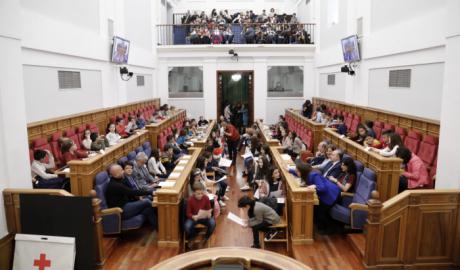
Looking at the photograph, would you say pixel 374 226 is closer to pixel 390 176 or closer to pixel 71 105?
pixel 390 176

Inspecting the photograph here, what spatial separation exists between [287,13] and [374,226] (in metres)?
16.0

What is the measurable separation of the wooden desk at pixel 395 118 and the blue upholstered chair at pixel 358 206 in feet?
7.46

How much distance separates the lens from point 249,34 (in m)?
15.5

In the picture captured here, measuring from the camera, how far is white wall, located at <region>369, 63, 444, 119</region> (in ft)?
22.7

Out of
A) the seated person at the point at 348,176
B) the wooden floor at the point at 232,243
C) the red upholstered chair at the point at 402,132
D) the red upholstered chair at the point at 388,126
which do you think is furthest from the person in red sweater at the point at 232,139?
the seated person at the point at 348,176

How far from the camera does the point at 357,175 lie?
5.57 meters

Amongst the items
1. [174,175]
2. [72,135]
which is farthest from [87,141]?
[174,175]

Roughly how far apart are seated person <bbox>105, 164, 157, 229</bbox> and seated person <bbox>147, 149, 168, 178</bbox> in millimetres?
1745

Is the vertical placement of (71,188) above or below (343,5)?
Result: below

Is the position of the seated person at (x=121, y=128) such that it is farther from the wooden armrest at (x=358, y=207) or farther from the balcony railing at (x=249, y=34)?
the balcony railing at (x=249, y=34)

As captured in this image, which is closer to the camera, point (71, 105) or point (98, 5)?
point (71, 105)

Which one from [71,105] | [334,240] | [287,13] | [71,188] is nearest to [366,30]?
[334,240]

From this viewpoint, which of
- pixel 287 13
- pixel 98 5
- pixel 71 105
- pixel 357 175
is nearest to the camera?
pixel 357 175

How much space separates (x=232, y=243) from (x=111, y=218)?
5.60 ft
